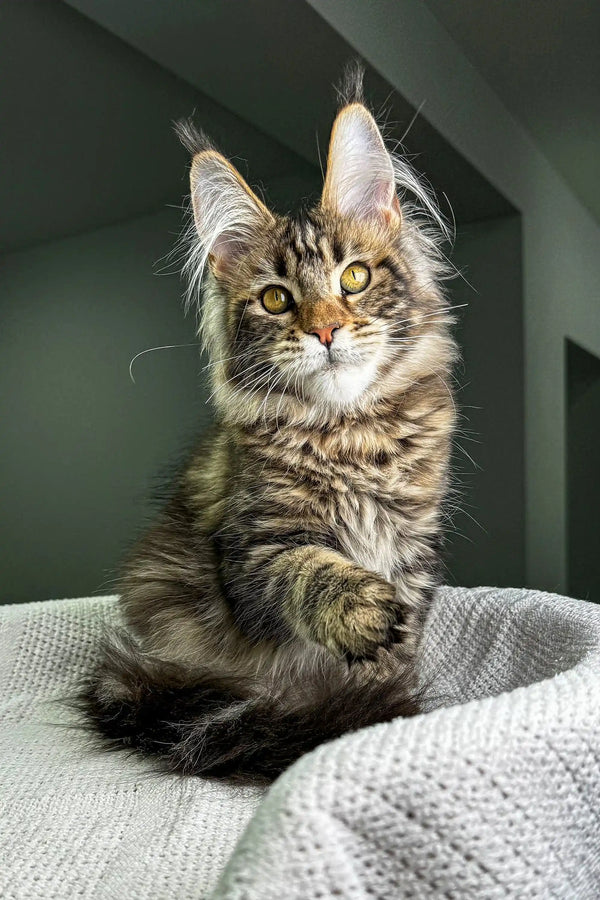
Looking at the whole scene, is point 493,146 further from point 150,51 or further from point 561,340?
point 150,51

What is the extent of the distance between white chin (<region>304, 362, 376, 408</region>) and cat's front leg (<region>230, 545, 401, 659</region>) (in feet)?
0.70

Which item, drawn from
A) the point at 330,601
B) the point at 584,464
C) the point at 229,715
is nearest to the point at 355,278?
the point at 330,601

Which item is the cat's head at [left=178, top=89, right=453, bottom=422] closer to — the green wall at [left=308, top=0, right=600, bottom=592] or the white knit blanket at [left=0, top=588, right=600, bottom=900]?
the white knit blanket at [left=0, top=588, right=600, bottom=900]

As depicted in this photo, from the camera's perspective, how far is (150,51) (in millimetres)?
2189

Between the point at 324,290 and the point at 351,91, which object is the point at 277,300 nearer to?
the point at 324,290

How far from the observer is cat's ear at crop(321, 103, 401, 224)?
1221mm

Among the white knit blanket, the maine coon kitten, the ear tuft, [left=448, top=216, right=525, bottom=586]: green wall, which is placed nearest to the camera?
the white knit blanket

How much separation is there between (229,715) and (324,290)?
0.59 meters

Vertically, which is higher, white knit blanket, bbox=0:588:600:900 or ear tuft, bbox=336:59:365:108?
ear tuft, bbox=336:59:365:108

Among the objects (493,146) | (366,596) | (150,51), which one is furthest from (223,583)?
(493,146)

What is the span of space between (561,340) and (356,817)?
2.56m

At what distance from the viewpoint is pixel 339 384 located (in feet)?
3.76

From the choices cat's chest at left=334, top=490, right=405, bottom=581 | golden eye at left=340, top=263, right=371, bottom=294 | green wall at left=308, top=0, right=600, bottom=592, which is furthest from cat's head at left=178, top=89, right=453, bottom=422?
green wall at left=308, top=0, right=600, bottom=592

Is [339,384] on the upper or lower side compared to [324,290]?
lower
